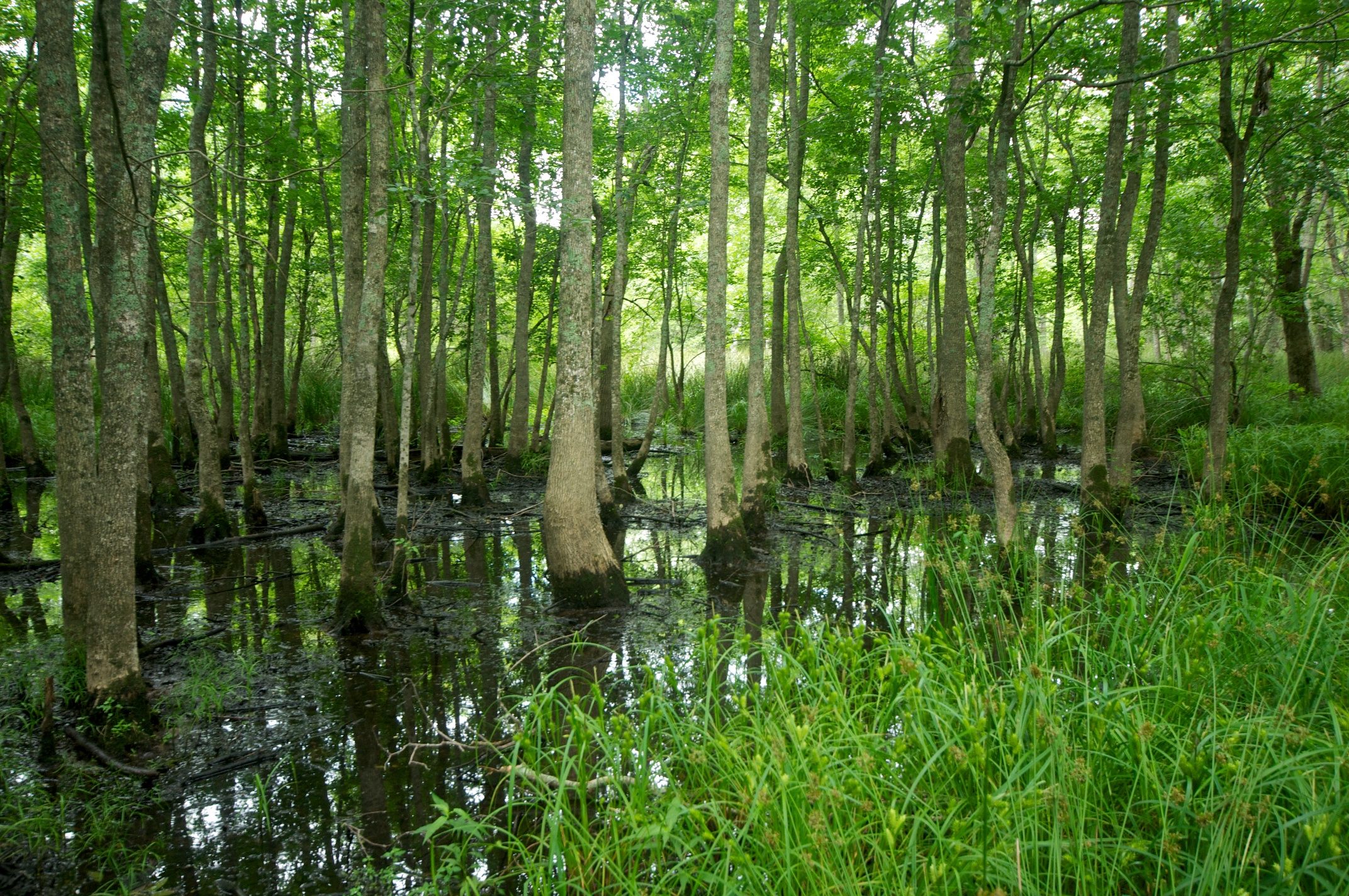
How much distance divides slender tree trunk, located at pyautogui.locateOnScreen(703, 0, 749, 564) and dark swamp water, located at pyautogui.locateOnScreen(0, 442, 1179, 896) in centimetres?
54

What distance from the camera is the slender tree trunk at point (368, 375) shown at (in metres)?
6.41

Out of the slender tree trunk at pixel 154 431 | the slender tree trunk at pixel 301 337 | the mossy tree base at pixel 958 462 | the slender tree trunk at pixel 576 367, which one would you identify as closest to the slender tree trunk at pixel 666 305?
the mossy tree base at pixel 958 462

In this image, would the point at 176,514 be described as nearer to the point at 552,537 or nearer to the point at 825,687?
the point at 552,537

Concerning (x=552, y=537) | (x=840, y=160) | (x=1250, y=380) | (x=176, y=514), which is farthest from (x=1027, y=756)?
(x=1250, y=380)

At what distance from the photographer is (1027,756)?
8.66ft

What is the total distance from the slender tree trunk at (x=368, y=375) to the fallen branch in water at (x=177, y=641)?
96 centimetres

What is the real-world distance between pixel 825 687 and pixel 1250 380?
Result: 16100 mm

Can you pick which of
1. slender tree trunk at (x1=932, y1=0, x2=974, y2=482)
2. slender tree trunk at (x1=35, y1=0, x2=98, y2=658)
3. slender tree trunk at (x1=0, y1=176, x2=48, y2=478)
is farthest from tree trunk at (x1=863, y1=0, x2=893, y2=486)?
slender tree trunk at (x1=0, y1=176, x2=48, y2=478)

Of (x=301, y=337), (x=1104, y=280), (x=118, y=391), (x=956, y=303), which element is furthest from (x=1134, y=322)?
(x=301, y=337)

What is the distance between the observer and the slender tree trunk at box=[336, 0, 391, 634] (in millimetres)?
6406

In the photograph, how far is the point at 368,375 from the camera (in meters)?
6.74

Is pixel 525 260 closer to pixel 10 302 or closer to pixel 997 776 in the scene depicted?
pixel 10 302

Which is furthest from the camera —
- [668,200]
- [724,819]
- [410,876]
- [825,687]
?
[668,200]

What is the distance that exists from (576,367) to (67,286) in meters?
3.60
